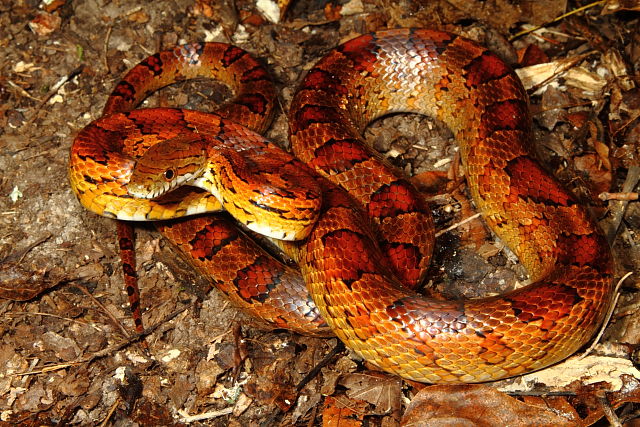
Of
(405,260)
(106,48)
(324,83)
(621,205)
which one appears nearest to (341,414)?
(405,260)

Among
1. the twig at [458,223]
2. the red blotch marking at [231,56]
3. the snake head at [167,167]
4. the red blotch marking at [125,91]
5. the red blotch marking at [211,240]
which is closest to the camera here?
the snake head at [167,167]

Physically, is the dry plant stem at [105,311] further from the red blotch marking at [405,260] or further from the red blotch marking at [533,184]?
the red blotch marking at [533,184]

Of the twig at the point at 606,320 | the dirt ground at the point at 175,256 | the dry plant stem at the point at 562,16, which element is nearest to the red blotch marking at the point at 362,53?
the dirt ground at the point at 175,256

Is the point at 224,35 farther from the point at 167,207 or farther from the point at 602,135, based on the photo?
the point at 602,135

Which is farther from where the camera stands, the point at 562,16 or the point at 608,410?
the point at 562,16

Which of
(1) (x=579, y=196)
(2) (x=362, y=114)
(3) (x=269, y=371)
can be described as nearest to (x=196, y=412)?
(3) (x=269, y=371)

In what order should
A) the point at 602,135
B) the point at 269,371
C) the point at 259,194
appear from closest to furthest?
1. the point at 259,194
2. the point at 269,371
3. the point at 602,135

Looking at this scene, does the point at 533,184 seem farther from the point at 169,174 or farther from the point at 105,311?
the point at 105,311
